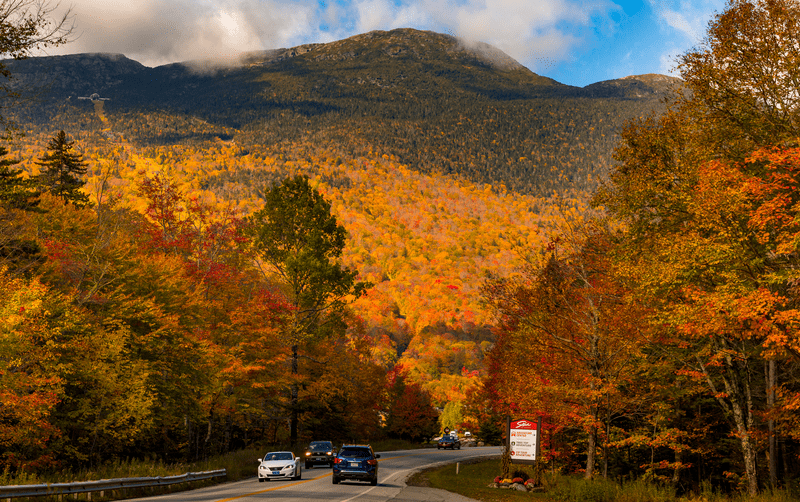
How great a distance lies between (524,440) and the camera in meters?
26.6

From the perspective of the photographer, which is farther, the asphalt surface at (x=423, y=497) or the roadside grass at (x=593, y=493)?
the asphalt surface at (x=423, y=497)

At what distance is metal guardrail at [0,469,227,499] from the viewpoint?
48.7ft

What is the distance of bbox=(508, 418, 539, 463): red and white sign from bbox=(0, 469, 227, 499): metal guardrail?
1352 centimetres

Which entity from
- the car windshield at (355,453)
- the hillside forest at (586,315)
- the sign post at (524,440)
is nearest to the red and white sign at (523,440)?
the sign post at (524,440)

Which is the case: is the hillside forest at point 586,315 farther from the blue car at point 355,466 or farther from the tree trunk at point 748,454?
the blue car at point 355,466

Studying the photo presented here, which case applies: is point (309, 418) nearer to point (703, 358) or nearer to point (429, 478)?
A: point (429, 478)

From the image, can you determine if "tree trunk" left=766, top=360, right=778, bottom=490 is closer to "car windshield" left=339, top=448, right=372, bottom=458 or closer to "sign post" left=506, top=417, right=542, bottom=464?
"sign post" left=506, top=417, right=542, bottom=464

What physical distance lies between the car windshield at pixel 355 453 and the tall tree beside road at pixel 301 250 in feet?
47.1

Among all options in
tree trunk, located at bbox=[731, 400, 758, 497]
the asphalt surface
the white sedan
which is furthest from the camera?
the white sedan

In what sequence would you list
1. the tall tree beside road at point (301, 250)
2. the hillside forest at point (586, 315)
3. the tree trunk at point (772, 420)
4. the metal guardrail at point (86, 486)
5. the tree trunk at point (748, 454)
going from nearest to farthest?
1. the metal guardrail at point (86, 486)
2. the hillside forest at point (586, 315)
3. the tree trunk at point (748, 454)
4. the tree trunk at point (772, 420)
5. the tall tree beside road at point (301, 250)

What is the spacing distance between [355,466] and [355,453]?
2.64 feet

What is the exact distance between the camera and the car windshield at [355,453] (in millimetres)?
27077

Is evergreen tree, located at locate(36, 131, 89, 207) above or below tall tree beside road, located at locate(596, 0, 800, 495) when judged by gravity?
above

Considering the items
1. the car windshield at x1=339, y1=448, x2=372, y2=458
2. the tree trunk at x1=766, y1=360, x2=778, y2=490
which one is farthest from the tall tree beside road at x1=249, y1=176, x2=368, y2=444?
the tree trunk at x1=766, y1=360, x2=778, y2=490
